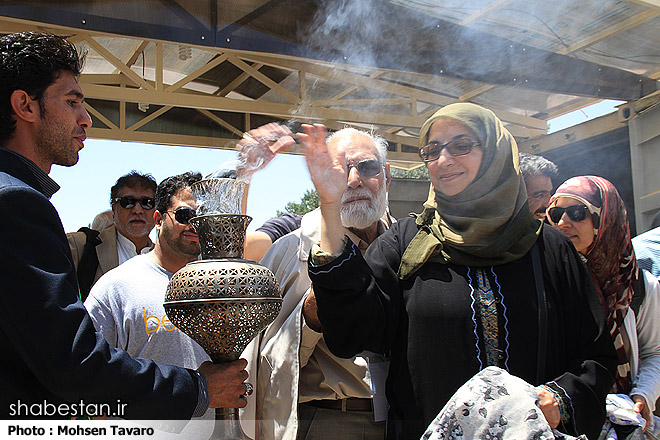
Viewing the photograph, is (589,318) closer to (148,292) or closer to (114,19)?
(148,292)

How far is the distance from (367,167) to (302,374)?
100 cm

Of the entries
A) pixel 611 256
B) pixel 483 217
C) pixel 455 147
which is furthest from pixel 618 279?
pixel 455 147

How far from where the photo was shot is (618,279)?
259 centimetres

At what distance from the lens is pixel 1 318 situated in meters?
1.38

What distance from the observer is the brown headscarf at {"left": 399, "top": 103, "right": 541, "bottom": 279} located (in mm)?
1915

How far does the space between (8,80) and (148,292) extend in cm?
105

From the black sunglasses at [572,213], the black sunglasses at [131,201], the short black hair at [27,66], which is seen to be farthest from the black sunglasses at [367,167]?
the black sunglasses at [131,201]

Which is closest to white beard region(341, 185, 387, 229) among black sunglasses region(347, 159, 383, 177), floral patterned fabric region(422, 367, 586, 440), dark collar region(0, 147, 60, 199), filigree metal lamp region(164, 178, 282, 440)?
black sunglasses region(347, 159, 383, 177)

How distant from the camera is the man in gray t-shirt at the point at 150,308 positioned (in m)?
2.29

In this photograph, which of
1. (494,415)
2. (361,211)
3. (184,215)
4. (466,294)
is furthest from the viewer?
(184,215)

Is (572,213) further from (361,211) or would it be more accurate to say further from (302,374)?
(302,374)

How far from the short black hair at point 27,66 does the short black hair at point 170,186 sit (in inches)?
44.4

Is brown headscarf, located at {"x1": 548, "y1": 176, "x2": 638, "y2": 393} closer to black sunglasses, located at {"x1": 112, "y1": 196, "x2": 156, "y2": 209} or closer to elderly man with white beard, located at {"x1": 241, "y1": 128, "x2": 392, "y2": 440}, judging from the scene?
elderly man with white beard, located at {"x1": 241, "y1": 128, "x2": 392, "y2": 440}

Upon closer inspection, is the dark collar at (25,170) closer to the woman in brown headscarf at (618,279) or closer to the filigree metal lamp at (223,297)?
the filigree metal lamp at (223,297)
